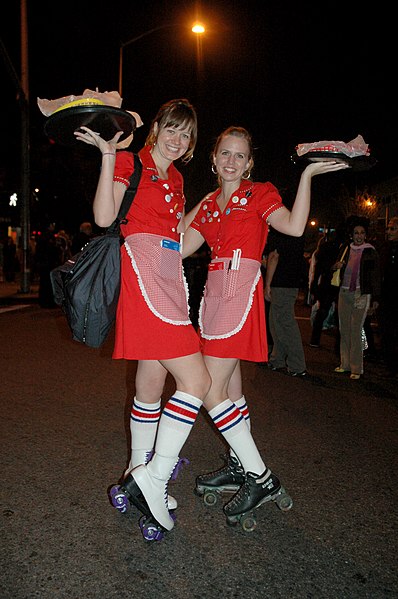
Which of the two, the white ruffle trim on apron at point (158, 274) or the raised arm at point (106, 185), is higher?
the raised arm at point (106, 185)

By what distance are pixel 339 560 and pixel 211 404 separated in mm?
921

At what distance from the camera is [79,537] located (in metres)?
2.69

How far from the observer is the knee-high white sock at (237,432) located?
9.71 ft

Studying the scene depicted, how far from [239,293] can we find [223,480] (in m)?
1.13

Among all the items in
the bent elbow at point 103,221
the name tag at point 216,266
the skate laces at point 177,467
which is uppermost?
the bent elbow at point 103,221

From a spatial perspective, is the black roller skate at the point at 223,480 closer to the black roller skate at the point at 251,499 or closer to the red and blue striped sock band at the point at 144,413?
the black roller skate at the point at 251,499

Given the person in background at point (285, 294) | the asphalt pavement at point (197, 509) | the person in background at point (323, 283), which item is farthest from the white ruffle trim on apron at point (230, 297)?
the person in background at point (323, 283)

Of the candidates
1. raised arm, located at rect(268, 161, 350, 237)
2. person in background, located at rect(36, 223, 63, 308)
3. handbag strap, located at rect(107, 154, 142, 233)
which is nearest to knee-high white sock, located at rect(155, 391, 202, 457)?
handbag strap, located at rect(107, 154, 142, 233)

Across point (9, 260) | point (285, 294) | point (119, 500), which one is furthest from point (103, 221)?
point (9, 260)

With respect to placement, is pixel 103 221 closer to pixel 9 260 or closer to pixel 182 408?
pixel 182 408

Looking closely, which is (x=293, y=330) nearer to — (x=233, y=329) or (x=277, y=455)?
(x=277, y=455)

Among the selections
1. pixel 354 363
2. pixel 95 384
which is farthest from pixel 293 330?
pixel 95 384

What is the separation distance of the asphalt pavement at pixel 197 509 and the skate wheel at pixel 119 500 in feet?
0.16

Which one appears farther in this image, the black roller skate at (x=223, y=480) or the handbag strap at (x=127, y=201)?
the black roller skate at (x=223, y=480)
